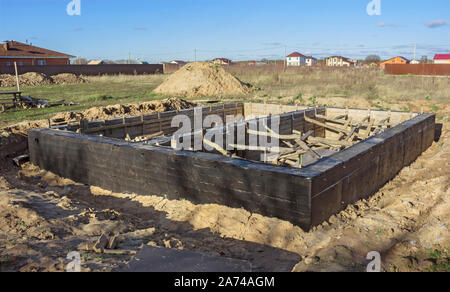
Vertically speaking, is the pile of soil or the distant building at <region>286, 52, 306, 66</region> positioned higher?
the distant building at <region>286, 52, 306, 66</region>

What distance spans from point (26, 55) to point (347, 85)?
Answer: 39.3 m

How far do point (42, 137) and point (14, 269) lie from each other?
20.4ft

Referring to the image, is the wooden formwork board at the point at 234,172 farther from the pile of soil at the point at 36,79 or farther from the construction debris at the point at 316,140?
the pile of soil at the point at 36,79

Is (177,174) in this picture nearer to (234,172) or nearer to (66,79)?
(234,172)

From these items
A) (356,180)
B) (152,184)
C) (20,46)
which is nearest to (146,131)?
(152,184)

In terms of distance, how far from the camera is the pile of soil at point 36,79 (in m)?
30.2

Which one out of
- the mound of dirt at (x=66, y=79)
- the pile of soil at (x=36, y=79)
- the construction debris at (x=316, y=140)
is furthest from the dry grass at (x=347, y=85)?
the pile of soil at (x=36, y=79)

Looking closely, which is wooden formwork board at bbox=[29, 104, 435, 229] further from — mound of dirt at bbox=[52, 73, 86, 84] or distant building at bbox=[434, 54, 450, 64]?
distant building at bbox=[434, 54, 450, 64]

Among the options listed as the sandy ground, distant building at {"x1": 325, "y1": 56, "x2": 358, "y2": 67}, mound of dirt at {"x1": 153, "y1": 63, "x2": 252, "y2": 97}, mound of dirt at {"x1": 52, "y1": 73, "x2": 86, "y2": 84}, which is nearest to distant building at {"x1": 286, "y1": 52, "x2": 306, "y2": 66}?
distant building at {"x1": 325, "y1": 56, "x2": 358, "y2": 67}

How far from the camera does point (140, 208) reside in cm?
698

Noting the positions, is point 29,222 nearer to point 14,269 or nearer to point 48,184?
point 14,269

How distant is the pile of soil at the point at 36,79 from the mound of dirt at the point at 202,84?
43.0 ft

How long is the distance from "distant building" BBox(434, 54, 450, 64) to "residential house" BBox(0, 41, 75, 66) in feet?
192

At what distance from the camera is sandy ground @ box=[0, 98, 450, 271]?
173 inches
